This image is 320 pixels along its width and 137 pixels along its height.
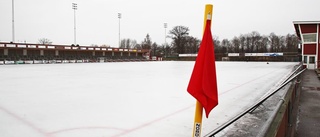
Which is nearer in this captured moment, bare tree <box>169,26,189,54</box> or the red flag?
the red flag

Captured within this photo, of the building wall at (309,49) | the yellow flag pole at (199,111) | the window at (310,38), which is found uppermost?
the window at (310,38)

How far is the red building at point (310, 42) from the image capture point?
2502 cm

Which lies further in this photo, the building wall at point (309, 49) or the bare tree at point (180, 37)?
the bare tree at point (180, 37)

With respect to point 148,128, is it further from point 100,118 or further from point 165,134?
point 100,118

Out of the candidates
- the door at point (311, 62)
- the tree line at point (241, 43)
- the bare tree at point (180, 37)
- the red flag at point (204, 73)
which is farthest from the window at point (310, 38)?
the bare tree at point (180, 37)

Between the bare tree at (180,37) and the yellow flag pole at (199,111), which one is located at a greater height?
the bare tree at (180,37)

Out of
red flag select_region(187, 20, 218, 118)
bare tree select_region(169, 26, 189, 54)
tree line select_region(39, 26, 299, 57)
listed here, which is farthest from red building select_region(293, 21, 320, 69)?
bare tree select_region(169, 26, 189, 54)

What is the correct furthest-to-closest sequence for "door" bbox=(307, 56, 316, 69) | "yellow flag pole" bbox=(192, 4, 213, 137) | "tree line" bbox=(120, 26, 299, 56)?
"tree line" bbox=(120, 26, 299, 56) < "door" bbox=(307, 56, 316, 69) < "yellow flag pole" bbox=(192, 4, 213, 137)

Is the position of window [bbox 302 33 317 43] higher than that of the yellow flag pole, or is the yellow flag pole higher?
window [bbox 302 33 317 43]

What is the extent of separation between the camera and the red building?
25016 mm

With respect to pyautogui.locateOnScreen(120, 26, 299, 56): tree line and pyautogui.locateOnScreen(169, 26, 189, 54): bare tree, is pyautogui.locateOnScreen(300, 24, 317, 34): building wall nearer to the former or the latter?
pyautogui.locateOnScreen(120, 26, 299, 56): tree line

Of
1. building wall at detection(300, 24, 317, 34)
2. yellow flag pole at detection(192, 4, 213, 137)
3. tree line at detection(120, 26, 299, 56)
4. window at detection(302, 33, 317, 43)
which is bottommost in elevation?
yellow flag pole at detection(192, 4, 213, 137)

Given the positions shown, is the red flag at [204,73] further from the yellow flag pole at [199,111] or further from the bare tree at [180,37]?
the bare tree at [180,37]

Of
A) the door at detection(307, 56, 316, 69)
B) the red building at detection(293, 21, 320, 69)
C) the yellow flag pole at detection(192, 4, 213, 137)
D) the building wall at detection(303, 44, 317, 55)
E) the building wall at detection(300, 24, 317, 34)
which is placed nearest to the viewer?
the yellow flag pole at detection(192, 4, 213, 137)
